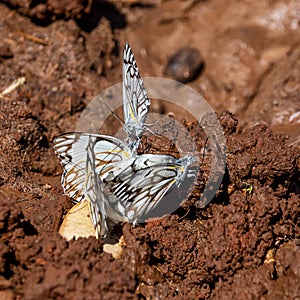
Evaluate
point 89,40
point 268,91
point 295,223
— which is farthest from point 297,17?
point 295,223

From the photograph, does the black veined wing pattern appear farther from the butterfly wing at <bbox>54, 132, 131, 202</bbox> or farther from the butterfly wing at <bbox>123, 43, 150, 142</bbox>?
the butterfly wing at <bbox>123, 43, 150, 142</bbox>

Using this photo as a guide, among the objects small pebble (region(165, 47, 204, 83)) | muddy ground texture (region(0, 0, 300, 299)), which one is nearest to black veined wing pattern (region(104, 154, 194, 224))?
muddy ground texture (region(0, 0, 300, 299))

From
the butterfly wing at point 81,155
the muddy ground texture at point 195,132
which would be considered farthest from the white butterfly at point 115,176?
the muddy ground texture at point 195,132

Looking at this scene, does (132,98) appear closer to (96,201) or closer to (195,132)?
(195,132)

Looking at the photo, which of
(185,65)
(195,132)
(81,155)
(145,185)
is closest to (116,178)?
(145,185)

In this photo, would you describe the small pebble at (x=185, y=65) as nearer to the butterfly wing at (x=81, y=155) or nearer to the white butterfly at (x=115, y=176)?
the white butterfly at (x=115, y=176)

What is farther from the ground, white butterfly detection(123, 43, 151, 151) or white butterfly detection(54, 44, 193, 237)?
white butterfly detection(123, 43, 151, 151)
